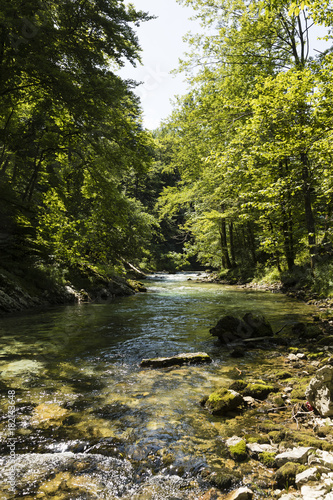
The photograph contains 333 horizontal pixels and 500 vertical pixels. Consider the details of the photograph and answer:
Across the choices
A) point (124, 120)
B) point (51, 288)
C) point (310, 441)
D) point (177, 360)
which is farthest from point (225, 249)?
point (310, 441)

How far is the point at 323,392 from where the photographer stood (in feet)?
11.4

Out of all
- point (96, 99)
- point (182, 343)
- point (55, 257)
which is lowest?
point (182, 343)

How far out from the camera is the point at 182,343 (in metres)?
7.26

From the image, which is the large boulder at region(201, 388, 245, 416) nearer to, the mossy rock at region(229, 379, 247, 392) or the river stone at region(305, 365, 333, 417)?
the mossy rock at region(229, 379, 247, 392)

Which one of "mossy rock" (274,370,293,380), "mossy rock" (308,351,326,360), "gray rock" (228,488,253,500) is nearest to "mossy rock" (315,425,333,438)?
"gray rock" (228,488,253,500)

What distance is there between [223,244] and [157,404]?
24.0 meters

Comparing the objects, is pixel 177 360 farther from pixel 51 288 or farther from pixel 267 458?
pixel 51 288

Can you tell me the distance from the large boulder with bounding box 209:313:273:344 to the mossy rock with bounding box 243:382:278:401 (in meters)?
2.92

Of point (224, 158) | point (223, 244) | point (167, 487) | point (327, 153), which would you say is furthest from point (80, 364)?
point (223, 244)

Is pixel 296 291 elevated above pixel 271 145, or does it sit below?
below

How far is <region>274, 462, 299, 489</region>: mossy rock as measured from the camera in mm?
2459

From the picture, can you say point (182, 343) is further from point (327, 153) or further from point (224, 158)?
point (327, 153)

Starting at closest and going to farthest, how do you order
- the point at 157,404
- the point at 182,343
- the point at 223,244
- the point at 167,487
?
the point at 167,487 → the point at 157,404 → the point at 182,343 → the point at 223,244

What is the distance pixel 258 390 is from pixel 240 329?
137 inches
